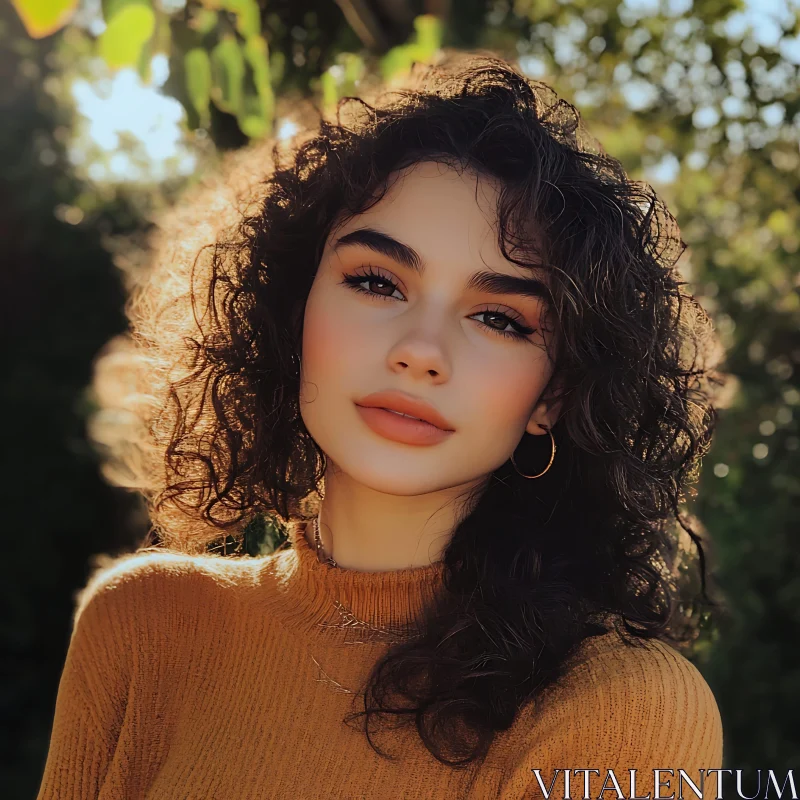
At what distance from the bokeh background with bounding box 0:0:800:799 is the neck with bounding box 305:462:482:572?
0.80 meters

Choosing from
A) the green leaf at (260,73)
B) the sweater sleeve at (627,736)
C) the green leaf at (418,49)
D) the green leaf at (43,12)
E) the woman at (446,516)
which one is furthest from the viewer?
the green leaf at (418,49)

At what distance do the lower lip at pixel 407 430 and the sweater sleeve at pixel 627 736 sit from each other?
45cm

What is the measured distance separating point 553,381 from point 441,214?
1.18 ft

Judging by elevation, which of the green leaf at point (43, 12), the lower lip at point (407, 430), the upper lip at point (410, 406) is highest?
the green leaf at point (43, 12)

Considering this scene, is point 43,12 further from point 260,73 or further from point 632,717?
point 632,717

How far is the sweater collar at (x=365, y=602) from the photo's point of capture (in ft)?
5.94

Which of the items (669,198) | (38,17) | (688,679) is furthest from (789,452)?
(38,17)

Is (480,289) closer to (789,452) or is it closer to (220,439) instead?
(220,439)

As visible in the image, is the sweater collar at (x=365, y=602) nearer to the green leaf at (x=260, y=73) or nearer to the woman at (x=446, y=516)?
the woman at (x=446, y=516)

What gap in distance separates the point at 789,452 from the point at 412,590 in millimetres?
1510

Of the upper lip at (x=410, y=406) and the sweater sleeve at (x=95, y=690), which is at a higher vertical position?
the upper lip at (x=410, y=406)

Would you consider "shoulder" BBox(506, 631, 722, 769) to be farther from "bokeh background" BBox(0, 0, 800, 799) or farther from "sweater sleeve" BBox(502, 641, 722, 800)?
"bokeh background" BBox(0, 0, 800, 799)

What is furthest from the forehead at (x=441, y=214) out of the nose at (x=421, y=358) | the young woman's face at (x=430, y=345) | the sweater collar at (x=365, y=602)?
the sweater collar at (x=365, y=602)

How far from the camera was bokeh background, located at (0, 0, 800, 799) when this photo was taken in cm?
A: 266
